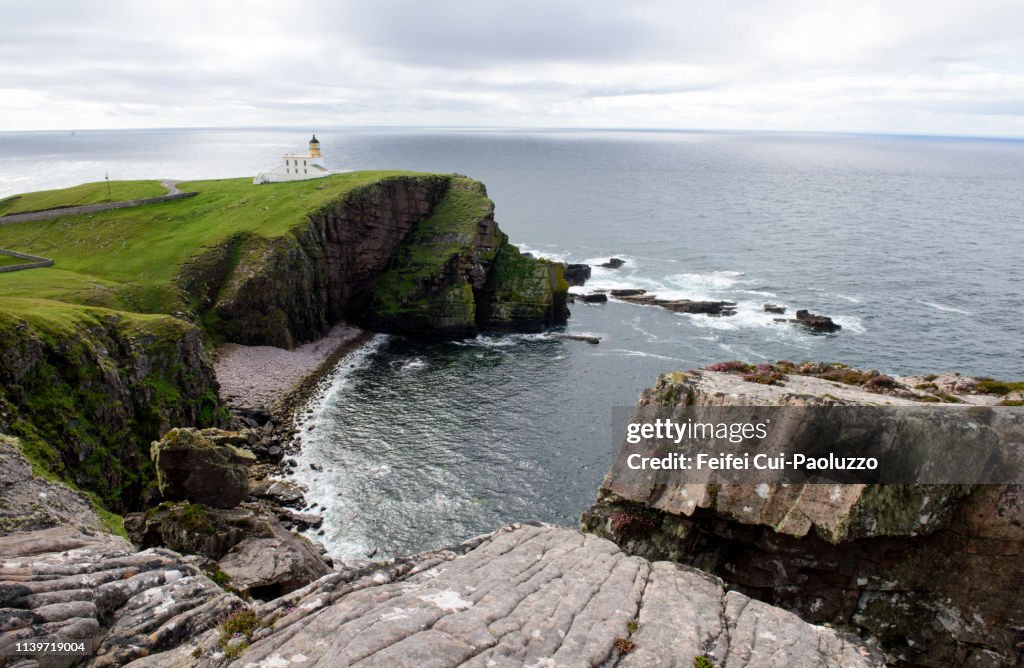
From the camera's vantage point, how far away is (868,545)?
22.8 metres

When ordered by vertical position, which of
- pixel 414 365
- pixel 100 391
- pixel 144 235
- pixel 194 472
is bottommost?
pixel 414 365

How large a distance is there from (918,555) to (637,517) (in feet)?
33.1

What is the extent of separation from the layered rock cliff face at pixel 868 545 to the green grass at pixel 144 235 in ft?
207

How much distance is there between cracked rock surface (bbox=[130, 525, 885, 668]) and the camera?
14.7 meters

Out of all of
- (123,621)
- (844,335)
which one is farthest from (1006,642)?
(844,335)

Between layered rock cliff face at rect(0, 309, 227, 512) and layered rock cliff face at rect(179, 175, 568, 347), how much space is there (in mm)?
24171

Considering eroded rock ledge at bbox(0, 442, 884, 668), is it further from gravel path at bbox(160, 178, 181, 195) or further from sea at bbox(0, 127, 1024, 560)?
gravel path at bbox(160, 178, 181, 195)

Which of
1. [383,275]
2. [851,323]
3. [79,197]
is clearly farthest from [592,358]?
[79,197]

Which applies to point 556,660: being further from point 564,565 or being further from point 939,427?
point 939,427

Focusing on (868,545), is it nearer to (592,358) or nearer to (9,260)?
(592,358)

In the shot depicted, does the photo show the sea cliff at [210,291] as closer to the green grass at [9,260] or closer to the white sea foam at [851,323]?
the green grass at [9,260]

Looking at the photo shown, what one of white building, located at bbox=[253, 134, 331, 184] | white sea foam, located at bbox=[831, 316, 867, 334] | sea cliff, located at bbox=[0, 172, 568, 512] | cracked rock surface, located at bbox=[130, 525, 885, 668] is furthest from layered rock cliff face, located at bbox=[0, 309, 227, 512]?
white sea foam, located at bbox=[831, 316, 867, 334]

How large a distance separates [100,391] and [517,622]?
3750 centimetres

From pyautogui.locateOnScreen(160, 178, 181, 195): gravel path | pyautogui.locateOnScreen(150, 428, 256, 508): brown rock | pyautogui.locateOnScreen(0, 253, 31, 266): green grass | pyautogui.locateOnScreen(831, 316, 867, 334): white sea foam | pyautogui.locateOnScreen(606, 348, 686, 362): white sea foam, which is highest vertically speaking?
pyautogui.locateOnScreen(160, 178, 181, 195): gravel path
